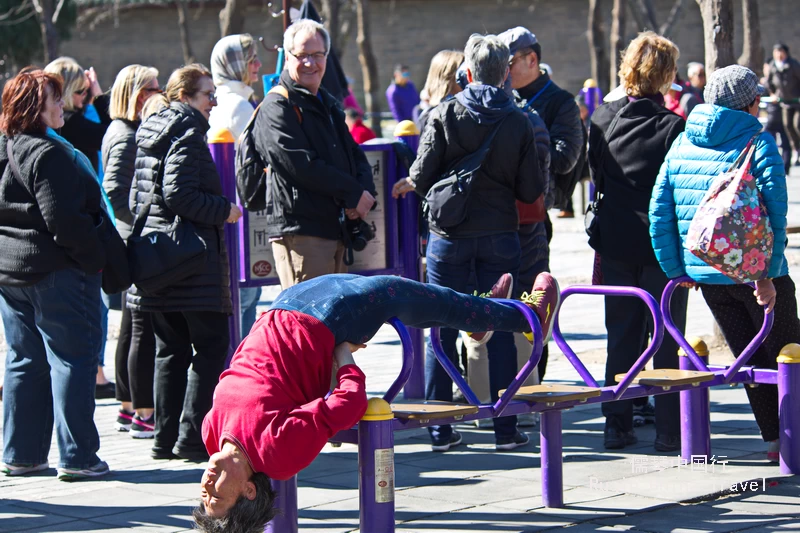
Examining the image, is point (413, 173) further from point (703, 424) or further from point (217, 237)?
point (703, 424)

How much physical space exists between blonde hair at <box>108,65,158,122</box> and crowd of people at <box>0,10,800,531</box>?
13mm

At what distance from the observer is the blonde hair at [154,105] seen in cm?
636

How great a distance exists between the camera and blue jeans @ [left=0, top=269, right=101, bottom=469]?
5828 millimetres

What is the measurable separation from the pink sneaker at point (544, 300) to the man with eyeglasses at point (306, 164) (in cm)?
141

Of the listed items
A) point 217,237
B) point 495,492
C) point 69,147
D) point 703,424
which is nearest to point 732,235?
point 703,424

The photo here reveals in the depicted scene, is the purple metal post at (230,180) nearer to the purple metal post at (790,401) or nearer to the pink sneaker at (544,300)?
the pink sneaker at (544,300)

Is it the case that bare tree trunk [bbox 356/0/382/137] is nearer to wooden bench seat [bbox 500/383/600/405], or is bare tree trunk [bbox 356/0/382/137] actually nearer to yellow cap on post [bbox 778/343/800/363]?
yellow cap on post [bbox 778/343/800/363]

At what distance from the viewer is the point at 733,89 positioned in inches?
223

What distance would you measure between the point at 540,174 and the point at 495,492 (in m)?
1.71

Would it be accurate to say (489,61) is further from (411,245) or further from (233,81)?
(233,81)

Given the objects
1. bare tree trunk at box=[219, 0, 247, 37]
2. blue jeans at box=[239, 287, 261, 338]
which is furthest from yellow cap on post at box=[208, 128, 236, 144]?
bare tree trunk at box=[219, 0, 247, 37]

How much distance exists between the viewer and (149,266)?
609 cm

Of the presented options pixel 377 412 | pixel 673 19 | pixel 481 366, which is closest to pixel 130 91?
pixel 481 366

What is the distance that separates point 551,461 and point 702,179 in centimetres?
148
